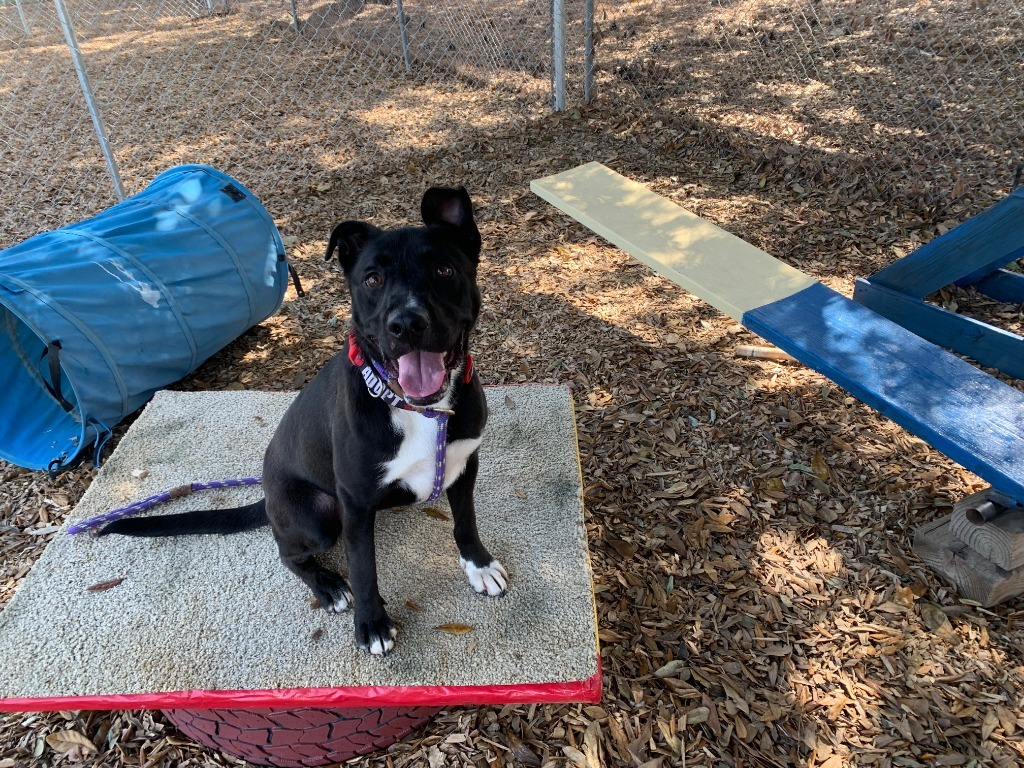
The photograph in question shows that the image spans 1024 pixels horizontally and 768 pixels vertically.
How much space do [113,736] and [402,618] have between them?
3.65 feet

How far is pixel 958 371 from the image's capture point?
2.78 m

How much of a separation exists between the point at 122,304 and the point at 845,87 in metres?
6.32

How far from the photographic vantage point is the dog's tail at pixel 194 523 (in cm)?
265

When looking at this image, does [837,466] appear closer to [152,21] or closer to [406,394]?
[406,394]

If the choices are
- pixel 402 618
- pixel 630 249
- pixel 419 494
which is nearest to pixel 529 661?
pixel 402 618

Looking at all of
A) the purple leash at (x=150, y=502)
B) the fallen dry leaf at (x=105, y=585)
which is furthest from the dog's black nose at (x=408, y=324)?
the fallen dry leaf at (x=105, y=585)

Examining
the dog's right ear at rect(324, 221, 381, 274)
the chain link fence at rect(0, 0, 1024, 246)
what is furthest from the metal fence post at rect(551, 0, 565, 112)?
the dog's right ear at rect(324, 221, 381, 274)

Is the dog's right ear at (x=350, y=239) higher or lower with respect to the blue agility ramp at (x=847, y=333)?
higher

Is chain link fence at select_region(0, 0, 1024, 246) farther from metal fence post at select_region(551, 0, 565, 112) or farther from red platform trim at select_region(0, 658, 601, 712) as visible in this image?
red platform trim at select_region(0, 658, 601, 712)

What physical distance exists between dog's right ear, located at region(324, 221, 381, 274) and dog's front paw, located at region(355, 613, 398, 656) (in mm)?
1211

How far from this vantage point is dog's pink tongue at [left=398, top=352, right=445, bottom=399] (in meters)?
2.07

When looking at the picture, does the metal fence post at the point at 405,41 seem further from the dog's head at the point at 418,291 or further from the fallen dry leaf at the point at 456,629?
the fallen dry leaf at the point at 456,629

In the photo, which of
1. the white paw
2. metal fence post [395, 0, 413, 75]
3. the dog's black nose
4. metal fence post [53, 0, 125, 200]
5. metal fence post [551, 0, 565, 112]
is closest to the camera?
the dog's black nose

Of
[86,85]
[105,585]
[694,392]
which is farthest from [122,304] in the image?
[694,392]
